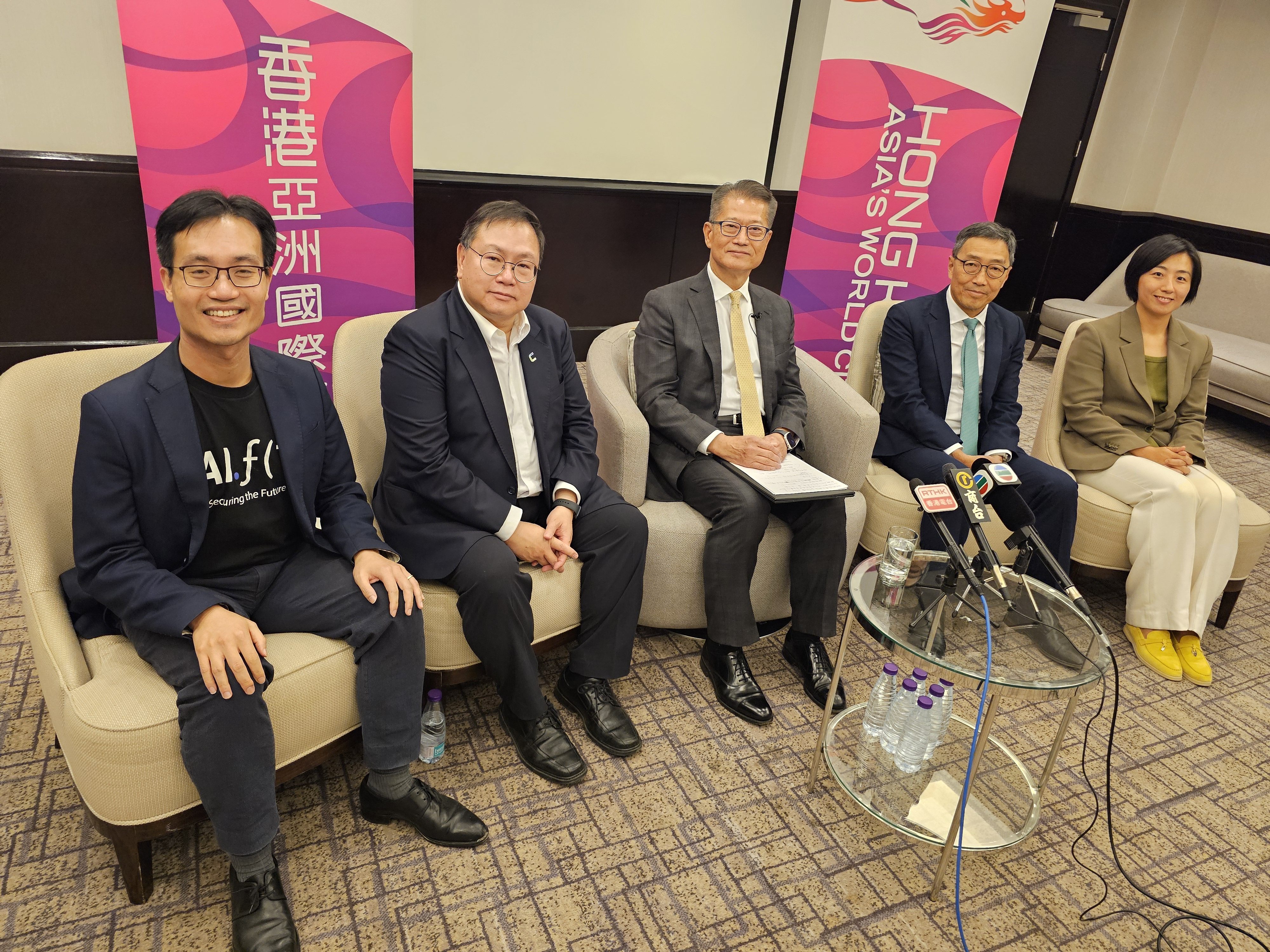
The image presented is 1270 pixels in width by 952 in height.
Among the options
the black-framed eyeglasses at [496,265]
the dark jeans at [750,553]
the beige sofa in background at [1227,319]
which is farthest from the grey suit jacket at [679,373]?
the beige sofa in background at [1227,319]

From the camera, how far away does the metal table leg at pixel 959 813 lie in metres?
1.76

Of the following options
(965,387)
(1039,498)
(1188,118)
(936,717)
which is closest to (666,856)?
(936,717)

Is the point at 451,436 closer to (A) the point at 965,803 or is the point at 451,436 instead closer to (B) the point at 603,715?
(B) the point at 603,715

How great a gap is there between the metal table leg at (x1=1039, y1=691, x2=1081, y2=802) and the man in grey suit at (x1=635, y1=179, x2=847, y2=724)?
1.77 feet

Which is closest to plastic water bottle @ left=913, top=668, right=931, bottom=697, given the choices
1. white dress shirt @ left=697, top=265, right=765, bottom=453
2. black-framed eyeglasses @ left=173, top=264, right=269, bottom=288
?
white dress shirt @ left=697, top=265, right=765, bottom=453

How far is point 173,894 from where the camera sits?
1667 millimetres

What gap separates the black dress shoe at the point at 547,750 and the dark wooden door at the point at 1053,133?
541cm

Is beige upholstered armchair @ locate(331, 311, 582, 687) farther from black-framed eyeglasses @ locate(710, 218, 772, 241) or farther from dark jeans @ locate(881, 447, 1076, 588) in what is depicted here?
dark jeans @ locate(881, 447, 1076, 588)

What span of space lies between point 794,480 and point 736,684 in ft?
1.97

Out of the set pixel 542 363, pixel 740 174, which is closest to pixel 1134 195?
pixel 740 174

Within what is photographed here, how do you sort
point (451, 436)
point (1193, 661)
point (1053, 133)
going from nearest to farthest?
point (451, 436) → point (1193, 661) → point (1053, 133)

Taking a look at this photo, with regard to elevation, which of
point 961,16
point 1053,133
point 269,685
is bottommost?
point 269,685

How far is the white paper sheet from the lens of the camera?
2303 millimetres

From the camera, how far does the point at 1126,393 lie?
2994 millimetres
